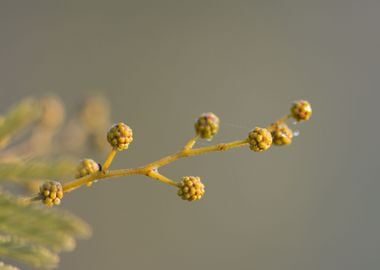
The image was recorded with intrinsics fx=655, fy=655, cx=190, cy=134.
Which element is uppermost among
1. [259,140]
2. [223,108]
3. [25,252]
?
[223,108]

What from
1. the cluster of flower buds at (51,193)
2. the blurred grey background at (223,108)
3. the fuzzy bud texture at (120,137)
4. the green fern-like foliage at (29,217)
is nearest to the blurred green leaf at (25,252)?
the green fern-like foliage at (29,217)

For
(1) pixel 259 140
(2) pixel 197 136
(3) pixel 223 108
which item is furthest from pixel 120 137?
(3) pixel 223 108

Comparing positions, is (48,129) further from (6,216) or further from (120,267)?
(120,267)

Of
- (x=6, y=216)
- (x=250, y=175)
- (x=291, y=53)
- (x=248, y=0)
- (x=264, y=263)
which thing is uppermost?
(x=248, y=0)

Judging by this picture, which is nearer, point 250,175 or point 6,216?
point 6,216

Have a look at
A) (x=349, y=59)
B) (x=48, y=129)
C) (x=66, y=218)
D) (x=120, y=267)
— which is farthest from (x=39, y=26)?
(x=66, y=218)

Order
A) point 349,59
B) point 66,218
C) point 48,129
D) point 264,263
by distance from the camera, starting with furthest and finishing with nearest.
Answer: point 349,59, point 264,263, point 48,129, point 66,218

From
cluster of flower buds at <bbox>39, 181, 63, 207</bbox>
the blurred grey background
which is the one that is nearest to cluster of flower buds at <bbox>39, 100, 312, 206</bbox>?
cluster of flower buds at <bbox>39, 181, 63, 207</bbox>

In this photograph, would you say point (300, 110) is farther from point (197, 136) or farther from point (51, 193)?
point (51, 193)
